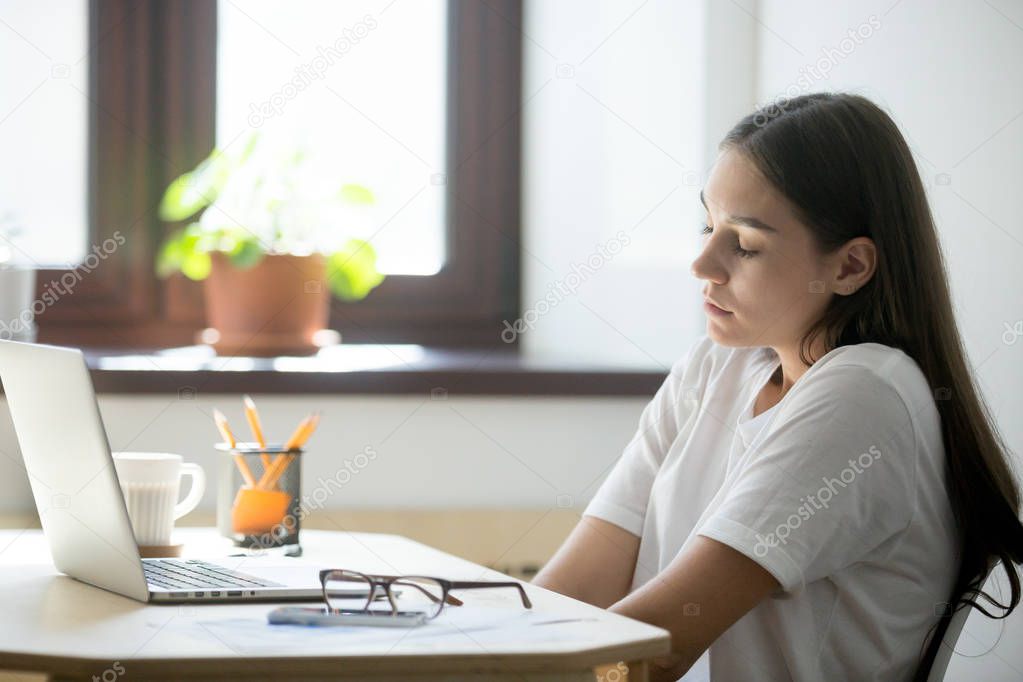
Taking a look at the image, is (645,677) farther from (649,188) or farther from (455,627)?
(649,188)

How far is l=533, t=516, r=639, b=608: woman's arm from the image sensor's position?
4.75 ft

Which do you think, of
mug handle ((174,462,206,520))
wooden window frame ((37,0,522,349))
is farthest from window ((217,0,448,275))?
mug handle ((174,462,206,520))

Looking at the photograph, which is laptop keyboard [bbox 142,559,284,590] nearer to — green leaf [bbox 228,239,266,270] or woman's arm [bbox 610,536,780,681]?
woman's arm [bbox 610,536,780,681]

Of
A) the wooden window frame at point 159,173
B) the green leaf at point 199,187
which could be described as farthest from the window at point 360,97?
the green leaf at point 199,187

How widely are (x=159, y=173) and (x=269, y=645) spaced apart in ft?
5.58

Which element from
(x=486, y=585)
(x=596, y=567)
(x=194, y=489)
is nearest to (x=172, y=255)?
(x=194, y=489)

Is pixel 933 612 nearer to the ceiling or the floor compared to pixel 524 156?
nearer to the floor

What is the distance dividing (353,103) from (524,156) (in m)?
0.37

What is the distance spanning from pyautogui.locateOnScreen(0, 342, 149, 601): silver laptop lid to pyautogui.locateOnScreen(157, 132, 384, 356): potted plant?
105 centimetres

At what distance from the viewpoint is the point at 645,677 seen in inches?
36.2

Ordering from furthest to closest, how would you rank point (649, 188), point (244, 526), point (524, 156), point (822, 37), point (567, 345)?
1. point (524, 156)
2. point (567, 345)
3. point (649, 188)
4. point (822, 37)
5. point (244, 526)

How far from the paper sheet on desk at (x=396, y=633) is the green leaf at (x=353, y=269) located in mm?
1326

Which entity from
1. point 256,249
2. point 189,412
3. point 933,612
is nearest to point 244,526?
point 189,412

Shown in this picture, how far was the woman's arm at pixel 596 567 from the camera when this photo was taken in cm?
145
